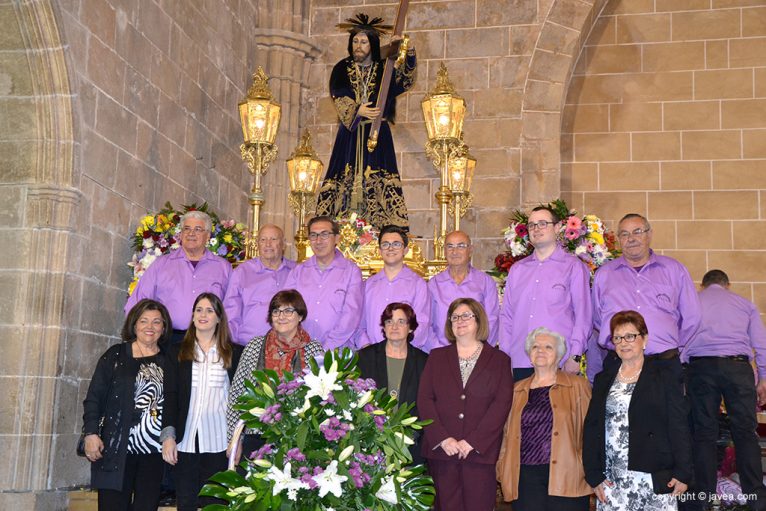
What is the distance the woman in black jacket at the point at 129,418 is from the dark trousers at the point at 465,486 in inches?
61.2

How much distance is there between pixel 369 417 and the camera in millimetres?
3586

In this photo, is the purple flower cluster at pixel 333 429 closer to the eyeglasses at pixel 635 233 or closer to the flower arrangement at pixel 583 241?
the eyeglasses at pixel 635 233

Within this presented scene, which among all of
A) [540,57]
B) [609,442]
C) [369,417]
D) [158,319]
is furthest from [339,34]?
[369,417]

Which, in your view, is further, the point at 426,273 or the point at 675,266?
the point at 426,273

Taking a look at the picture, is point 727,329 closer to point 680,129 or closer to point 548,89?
point 548,89

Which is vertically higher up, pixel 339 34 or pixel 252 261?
pixel 339 34

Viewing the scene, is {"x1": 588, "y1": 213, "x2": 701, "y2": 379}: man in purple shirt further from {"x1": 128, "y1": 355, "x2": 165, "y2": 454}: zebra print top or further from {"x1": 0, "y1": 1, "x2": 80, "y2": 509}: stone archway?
{"x1": 0, "y1": 1, "x2": 80, "y2": 509}: stone archway

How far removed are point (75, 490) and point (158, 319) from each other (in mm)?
1756

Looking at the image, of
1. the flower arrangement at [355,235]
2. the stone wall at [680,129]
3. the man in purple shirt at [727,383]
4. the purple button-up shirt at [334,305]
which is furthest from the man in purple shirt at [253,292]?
the stone wall at [680,129]

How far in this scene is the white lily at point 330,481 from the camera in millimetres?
3330

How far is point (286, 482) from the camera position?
3.34 metres

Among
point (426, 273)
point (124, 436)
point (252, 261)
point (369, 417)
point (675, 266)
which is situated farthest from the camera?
point (426, 273)

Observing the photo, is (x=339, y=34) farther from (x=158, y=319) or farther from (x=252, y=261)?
(x=158, y=319)

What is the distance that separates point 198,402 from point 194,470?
1.22ft
